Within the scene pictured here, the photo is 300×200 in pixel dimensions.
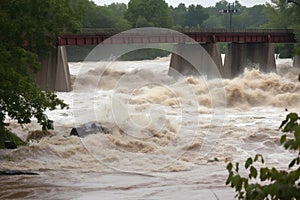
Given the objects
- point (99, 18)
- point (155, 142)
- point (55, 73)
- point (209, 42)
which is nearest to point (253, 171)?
point (155, 142)

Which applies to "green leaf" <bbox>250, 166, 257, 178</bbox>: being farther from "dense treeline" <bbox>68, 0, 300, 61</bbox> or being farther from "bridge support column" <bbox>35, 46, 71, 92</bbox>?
"dense treeline" <bbox>68, 0, 300, 61</bbox>

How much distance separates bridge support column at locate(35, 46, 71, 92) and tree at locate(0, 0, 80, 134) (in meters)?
22.1

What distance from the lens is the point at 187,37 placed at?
51938 mm

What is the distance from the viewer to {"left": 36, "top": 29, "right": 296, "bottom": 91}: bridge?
43369 millimetres

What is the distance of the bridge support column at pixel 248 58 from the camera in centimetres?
5491

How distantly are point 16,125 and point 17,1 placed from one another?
29.2ft

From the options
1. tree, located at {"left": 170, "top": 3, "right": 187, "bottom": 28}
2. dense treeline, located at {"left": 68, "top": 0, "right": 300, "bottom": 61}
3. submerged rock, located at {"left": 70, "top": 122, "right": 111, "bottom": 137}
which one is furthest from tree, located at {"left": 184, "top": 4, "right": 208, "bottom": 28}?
submerged rock, located at {"left": 70, "top": 122, "right": 111, "bottom": 137}

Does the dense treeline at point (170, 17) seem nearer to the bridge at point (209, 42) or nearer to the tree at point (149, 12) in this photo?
the tree at point (149, 12)

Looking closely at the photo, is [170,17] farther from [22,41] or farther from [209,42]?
[22,41]

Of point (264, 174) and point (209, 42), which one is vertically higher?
point (264, 174)

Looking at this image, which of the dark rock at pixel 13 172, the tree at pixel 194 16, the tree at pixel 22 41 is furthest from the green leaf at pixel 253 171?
the tree at pixel 194 16

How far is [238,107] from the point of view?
117 ft

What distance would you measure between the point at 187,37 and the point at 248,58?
754 centimetres

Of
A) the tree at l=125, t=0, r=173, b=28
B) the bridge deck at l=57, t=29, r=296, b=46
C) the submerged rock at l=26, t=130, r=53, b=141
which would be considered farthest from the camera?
the tree at l=125, t=0, r=173, b=28
